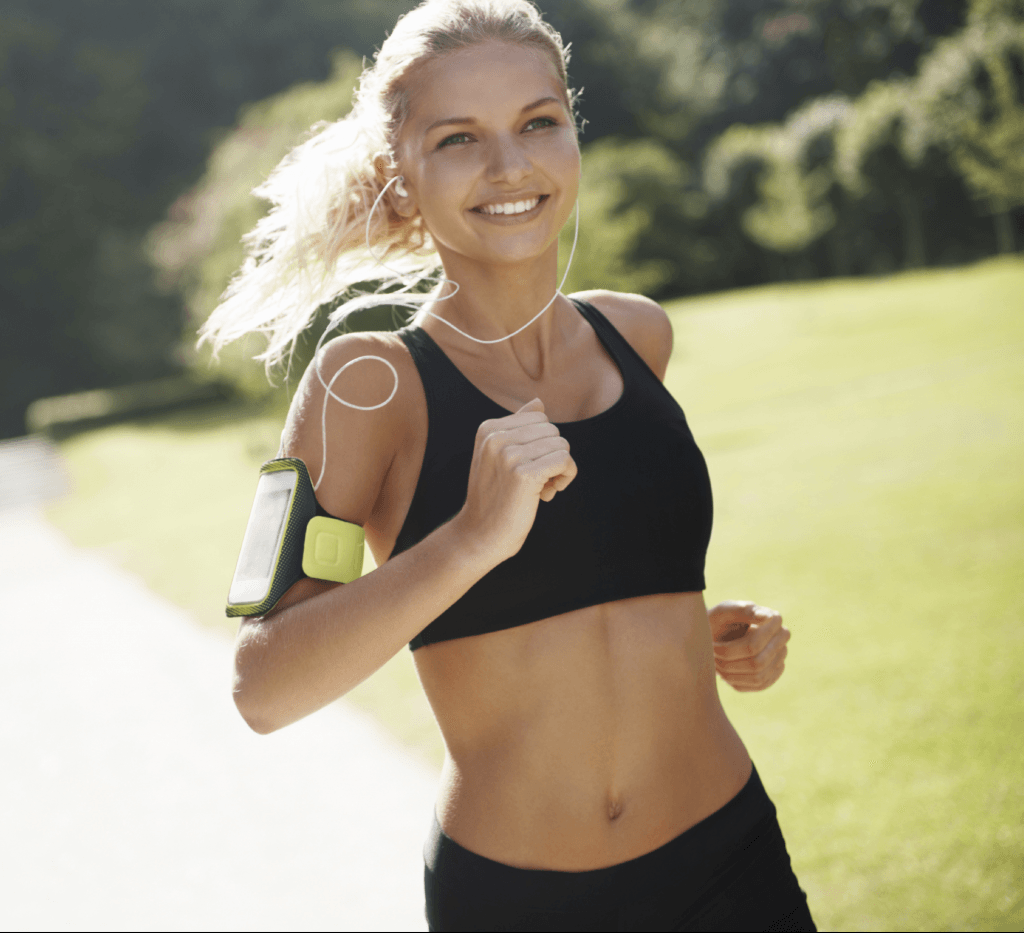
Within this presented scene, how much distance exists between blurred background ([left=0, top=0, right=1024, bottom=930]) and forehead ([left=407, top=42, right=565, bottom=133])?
56cm

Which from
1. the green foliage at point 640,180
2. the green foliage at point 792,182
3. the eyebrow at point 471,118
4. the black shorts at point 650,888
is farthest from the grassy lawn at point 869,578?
the green foliage at point 792,182

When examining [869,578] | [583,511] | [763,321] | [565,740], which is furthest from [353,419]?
[763,321]

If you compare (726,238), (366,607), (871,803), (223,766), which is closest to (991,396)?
(871,803)

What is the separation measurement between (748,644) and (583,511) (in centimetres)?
63

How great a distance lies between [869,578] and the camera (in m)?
6.89

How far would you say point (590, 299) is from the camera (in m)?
2.02

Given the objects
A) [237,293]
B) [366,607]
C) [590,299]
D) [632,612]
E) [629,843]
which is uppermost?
[237,293]

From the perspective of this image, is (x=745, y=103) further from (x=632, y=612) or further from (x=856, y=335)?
(x=632, y=612)

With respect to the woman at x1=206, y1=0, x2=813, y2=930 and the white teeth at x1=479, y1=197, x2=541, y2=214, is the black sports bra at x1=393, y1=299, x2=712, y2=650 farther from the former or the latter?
the white teeth at x1=479, y1=197, x2=541, y2=214

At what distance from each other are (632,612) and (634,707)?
0.15m

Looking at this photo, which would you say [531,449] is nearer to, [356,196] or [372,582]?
[372,582]

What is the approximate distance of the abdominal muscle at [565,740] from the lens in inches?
60.9

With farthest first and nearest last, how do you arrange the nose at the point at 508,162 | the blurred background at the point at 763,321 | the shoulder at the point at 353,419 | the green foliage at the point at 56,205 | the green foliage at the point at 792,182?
the green foliage at the point at 56,205 < the green foliage at the point at 792,182 < the blurred background at the point at 763,321 < the nose at the point at 508,162 < the shoulder at the point at 353,419

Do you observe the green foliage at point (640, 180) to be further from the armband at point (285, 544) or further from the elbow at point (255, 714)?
the elbow at point (255, 714)
